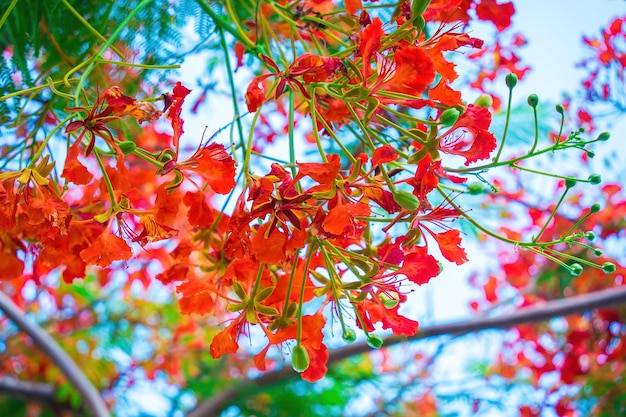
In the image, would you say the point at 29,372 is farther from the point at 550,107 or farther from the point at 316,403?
the point at 550,107

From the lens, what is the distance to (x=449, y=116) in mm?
583

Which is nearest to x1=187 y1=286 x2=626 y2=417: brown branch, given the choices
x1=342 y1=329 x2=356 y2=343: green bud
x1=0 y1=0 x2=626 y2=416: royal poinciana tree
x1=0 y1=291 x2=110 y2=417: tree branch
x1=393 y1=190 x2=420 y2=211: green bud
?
x1=0 y1=0 x2=626 y2=416: royal poinciana tree

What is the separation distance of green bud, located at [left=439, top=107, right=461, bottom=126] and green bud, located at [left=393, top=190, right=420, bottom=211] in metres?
0.07

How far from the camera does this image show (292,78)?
63 cm

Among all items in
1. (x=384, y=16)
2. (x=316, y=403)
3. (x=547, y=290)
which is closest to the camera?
(x=384, y=16)

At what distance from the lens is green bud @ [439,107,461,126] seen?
0.58m

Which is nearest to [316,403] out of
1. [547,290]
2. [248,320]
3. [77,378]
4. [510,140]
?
[77,378]

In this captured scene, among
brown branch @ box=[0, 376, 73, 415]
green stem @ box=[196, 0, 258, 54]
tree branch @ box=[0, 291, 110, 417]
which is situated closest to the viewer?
green stem @ box=[196, 0, 258, 54]

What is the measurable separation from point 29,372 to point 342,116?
2.53m

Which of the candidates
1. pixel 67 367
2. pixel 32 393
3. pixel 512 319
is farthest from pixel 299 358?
pixel 32 393

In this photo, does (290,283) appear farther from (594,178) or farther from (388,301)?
(594,178)

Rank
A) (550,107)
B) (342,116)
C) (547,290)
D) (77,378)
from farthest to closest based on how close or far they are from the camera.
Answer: (547,290)
(77,378)
(550,107)
(342,116)

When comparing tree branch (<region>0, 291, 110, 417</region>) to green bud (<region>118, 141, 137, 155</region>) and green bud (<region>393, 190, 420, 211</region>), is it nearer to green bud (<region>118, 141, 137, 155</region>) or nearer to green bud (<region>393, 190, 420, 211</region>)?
green bud (<region>118, 141, 137, 155</region>)

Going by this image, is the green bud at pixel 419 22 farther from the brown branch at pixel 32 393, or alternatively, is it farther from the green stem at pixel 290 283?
the brown branch at pixel 32 393
